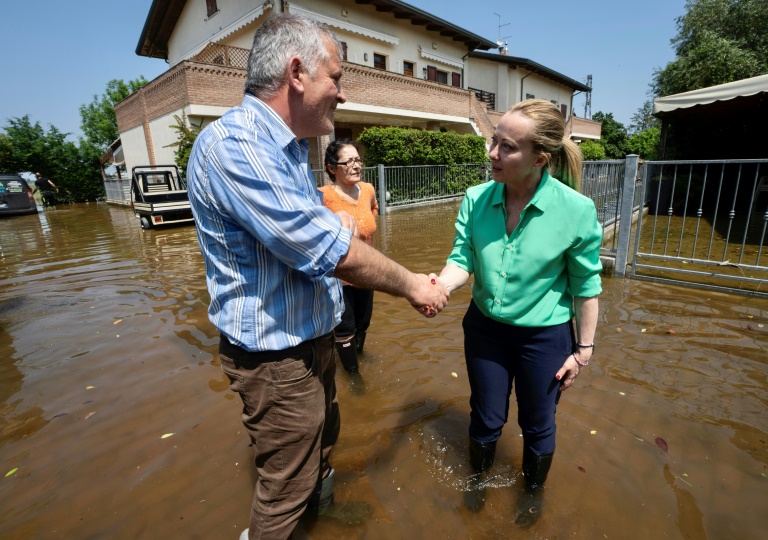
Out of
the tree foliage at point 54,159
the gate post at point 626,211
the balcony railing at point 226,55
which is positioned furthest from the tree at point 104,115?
the gate post at point 626,211

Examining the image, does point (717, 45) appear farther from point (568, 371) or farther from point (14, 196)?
point (14, 196)

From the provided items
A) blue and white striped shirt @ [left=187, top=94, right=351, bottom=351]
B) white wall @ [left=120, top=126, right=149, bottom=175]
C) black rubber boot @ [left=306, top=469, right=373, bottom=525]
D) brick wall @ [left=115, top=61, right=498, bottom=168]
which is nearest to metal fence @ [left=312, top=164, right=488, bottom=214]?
brick wall @ [left=115, top=61, right=498, bottom=168]

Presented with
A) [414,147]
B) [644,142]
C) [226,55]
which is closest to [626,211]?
[414,147]

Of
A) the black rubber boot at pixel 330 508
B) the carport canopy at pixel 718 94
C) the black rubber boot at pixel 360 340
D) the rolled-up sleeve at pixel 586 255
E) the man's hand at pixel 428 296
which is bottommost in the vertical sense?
the black rubber boot at pixel 330 508

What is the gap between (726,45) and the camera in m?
20.6

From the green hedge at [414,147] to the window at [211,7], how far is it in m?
10.9

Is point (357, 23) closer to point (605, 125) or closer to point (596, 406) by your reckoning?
point (596, 406)

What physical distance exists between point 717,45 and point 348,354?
1058 inches

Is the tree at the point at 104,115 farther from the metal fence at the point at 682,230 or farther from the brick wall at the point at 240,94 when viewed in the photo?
the metal fence at the point at 682,230

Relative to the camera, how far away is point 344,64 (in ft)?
55.9

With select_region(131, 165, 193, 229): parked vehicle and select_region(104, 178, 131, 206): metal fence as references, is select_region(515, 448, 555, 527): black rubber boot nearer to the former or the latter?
select_region(131, 165, 193, 229): parked vehicle

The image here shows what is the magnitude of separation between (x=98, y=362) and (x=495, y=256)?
4.08 metres

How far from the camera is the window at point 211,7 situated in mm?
20641

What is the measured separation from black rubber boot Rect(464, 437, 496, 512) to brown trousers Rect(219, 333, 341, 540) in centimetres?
96
